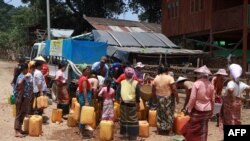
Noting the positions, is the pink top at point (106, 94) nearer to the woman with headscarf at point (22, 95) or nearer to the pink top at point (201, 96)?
the woman with headscarf at point (22, 95)

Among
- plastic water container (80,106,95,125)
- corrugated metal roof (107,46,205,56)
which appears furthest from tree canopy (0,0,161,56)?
plastic water container (80,106,95,125)

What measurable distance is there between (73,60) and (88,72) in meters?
5.82

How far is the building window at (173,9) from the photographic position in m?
25.8

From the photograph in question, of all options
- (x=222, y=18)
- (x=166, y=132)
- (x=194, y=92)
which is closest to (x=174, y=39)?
(x=222, y=18)

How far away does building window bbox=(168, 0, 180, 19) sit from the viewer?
84.6 feet

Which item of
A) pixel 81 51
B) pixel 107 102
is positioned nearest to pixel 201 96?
pixel 107 102

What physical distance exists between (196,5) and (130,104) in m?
15.2

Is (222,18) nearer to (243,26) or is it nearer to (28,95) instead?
(243,26)

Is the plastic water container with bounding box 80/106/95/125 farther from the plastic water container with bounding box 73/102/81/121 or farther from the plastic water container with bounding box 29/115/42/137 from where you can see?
the plastic water container with bounding box 29/115/42/137

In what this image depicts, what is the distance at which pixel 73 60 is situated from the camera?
15539mm

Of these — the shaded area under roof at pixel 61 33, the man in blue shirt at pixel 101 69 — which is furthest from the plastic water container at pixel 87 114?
the shaded area under roof at pixel 61 33

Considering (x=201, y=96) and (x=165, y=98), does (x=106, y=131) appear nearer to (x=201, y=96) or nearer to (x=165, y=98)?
(x=165, y=98)

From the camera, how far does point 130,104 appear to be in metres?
9.31

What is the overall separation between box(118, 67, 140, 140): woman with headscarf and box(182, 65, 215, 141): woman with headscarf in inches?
81.3
